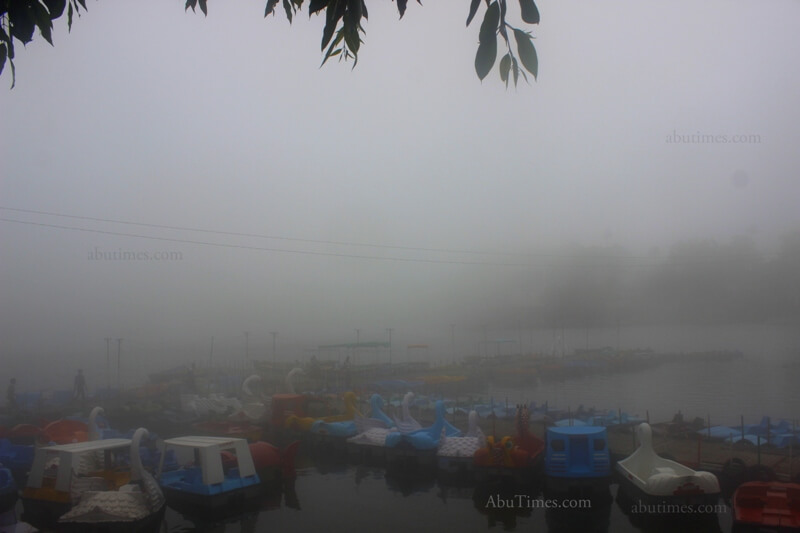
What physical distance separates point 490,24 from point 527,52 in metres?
0.12

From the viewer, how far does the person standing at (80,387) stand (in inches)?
630

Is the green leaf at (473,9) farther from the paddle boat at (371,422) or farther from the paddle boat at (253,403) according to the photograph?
the paddle boat at (253,403)

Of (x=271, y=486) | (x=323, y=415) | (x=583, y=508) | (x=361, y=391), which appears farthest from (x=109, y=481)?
(x=361, y=391)

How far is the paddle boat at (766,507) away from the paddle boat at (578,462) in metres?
1.92

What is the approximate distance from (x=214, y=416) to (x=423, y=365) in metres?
12.2

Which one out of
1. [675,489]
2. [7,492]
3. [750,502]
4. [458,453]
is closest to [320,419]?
[458,453]

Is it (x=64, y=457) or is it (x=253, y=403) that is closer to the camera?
(x=64, y=457)

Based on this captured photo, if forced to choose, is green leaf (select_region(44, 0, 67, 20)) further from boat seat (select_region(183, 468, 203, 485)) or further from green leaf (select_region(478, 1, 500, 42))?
boat seat (select_region(183, 468, 203, 485))

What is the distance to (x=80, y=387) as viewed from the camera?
16.0 m

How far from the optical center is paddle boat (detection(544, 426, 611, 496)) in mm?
9078

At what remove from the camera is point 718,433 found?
12.8 metres

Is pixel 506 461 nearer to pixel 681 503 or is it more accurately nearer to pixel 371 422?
pixel 681 503

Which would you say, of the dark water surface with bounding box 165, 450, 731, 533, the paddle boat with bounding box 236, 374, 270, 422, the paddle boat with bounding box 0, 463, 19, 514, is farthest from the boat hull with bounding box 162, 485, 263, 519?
the paddle boat with bounding box 236, 374, 270, 422

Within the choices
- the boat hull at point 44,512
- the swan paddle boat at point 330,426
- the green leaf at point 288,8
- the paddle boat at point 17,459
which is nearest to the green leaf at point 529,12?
the green leaf at point 288,8
